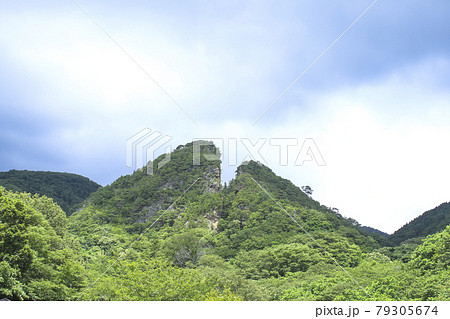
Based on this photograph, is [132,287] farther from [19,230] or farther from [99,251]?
[99,251]

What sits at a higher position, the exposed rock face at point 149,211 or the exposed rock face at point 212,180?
the exposed rock face at point 212,180

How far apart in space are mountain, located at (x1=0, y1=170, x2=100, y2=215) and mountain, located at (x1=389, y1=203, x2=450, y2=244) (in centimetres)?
6664

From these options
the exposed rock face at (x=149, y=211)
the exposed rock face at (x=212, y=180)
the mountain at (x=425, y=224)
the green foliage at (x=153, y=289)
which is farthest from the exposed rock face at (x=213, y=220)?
the green foliage at (x=153, y=289)

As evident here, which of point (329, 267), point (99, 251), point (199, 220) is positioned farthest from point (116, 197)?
point (329, 267)

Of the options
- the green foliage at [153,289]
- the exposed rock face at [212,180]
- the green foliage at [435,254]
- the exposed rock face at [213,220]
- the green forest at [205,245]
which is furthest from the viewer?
the exposed rock face at [212,180]

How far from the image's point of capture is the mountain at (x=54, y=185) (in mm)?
83188

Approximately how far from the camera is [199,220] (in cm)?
6994

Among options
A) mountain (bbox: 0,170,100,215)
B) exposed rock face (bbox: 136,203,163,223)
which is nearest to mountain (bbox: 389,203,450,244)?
exposed rock face (bbox: 136,203,163,223)

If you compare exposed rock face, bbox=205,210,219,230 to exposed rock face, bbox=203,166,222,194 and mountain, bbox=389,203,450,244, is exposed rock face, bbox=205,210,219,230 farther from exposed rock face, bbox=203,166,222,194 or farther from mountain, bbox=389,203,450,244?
mountain, bbox=389,203,450,244

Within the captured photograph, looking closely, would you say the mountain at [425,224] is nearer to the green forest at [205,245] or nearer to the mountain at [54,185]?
the green forest at [205,245]

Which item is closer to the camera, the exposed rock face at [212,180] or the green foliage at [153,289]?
the green foliage at [153,289]

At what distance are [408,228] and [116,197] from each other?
6221 centimetres

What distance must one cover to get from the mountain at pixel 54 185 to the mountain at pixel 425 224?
6664cm

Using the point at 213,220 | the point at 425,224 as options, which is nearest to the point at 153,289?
the point at 213,220
